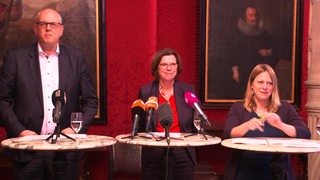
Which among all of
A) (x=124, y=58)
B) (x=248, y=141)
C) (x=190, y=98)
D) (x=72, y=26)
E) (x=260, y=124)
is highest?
(x=72, y=26)

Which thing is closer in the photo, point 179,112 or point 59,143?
point 59,143

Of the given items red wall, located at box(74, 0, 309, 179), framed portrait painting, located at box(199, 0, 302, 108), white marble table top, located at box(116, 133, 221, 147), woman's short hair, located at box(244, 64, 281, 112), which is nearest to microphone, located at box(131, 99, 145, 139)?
white marble table top, located at box(116, 133, 221, 147)

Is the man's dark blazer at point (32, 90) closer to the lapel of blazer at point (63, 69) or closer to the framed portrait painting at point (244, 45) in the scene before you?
the lapel of blazer at point (63, 69)

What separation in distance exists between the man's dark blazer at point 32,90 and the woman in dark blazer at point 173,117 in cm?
54

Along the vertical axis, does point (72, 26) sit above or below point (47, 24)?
above

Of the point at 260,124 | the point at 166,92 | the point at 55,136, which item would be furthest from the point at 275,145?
the point at 55,136

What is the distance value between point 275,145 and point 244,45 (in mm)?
3050

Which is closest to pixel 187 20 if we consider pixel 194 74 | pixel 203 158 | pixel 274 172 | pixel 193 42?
pixel 193 42

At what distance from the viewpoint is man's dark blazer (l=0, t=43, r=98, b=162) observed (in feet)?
13.4

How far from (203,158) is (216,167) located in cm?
22

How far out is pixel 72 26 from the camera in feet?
18.4

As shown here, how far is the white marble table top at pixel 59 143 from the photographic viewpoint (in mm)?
3270

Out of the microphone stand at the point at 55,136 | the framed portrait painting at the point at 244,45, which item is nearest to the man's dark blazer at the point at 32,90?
the microphone stand at the point at 55,136

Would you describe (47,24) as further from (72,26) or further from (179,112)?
(72,26)
